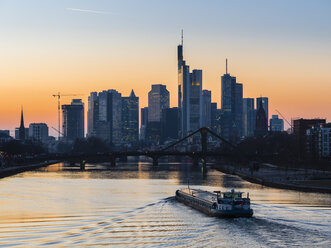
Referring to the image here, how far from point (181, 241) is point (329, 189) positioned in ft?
174

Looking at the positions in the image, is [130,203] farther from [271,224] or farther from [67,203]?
[271,224]

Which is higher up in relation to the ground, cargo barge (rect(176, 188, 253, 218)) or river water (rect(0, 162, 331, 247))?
cargo barge (rect(176, 188, 253, 218))

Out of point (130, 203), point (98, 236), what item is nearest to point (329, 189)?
point (130, 203)

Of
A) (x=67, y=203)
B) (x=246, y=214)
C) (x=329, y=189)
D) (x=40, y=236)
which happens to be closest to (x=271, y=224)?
(x=246, y=214)

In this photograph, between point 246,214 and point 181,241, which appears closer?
point 181,241

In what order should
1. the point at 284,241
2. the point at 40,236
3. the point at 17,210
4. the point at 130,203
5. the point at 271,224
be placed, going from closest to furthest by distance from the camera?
the point at 284,241 → the point at 40,236 → the point at 271,224 → the point at 17,210 → the point at 130,203

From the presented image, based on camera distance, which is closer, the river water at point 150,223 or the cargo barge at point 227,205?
the river water at point 150,223

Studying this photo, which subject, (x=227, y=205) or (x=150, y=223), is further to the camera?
(x=227, y=205)

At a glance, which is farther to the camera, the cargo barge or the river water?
the cargo barge

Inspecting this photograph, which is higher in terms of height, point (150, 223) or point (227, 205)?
point (227, 205)

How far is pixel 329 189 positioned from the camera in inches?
3792

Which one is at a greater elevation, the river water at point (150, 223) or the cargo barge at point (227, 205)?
the cargo barge at point (227, 205)

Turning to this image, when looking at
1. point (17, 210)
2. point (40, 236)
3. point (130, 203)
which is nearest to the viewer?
point (40, 236)

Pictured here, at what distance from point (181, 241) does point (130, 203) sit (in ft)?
98.3
